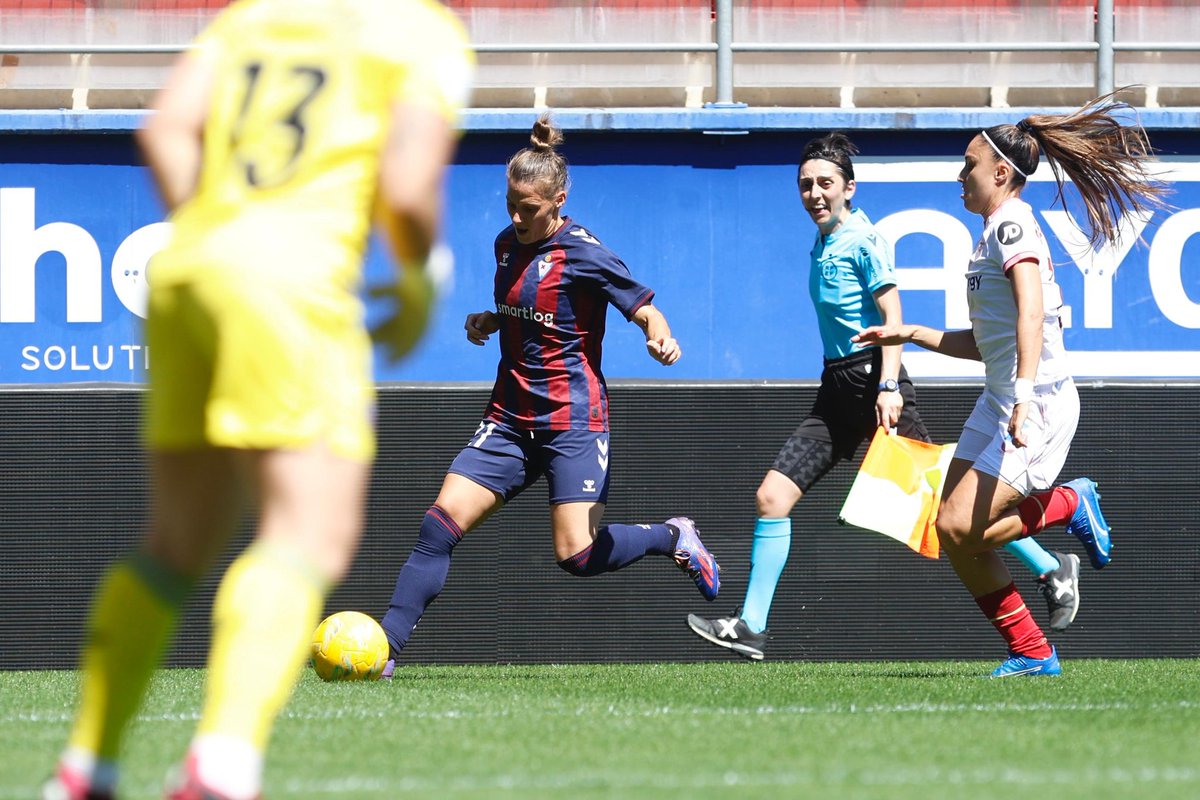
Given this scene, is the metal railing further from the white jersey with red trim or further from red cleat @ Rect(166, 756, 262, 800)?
red cleat @ Rect(166, 756, 262, 800)

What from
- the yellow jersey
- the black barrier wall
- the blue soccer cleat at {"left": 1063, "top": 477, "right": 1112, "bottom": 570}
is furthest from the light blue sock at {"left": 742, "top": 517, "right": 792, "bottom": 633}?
the yellow jersey

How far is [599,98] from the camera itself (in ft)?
34.4

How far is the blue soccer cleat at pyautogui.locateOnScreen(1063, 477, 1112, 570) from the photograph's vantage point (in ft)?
23.3

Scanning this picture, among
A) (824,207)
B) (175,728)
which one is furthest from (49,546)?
(824,207)

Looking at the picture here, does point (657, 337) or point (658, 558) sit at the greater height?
point (657, 337)

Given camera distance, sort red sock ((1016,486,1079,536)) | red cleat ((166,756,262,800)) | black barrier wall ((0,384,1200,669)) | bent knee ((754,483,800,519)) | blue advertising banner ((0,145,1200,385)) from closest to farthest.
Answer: red cleat ((166,756,262,800))
red sock ((1016,486,1079,536))
bent knee ((754,483,800,519))
black barrier wall ((0,384,1200,669))
blue advertising banner ((0,145,1200,385))

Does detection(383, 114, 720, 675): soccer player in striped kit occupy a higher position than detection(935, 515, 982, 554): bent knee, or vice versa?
detection(383, 114, 720, 675): soccer player in striped kit

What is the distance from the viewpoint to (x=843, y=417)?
7363 mm

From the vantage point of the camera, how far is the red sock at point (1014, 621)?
22.1 feet

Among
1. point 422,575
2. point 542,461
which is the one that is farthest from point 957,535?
point 422,575

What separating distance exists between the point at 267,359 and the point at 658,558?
549 cm

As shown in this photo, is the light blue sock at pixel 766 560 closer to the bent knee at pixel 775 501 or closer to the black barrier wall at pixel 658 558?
the bent knee at pixel 775 501

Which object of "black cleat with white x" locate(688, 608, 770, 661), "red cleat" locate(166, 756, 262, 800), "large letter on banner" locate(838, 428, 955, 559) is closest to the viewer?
"red cleat" locate(166, 756, 262, 800)

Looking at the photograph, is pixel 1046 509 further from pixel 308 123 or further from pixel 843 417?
pixel 308 123
